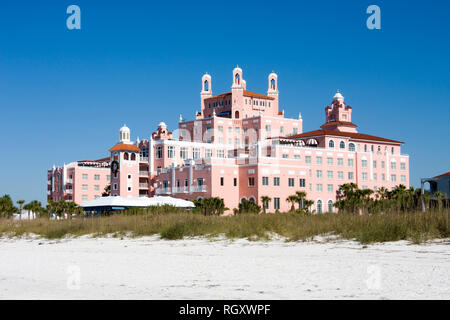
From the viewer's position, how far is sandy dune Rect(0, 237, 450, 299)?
10.8 metres

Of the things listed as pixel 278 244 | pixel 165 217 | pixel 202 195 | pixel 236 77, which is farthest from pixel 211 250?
pixel 236 77

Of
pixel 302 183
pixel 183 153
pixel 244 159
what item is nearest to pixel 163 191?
pixel 183 153

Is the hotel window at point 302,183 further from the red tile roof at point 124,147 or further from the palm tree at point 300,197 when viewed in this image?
the red tile roof at point 124,147

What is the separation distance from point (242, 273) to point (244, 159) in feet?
233

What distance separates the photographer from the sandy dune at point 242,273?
10812 millimetres

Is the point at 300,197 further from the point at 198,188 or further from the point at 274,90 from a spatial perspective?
the point at 274,90

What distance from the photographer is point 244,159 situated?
84.7 metres

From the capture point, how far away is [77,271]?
48.7ft

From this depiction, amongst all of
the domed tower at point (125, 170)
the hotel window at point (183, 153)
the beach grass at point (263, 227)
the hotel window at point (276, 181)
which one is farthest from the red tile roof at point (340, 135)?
the beach grass at point (263, 227)

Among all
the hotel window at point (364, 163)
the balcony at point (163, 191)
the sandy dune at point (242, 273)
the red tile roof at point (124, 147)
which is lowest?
the sandy dune at point (242, 273)

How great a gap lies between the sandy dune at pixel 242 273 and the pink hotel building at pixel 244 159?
205 ft

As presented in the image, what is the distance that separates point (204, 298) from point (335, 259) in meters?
6.17

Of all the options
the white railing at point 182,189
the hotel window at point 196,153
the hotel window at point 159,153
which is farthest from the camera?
the hotel window at point 196,153
